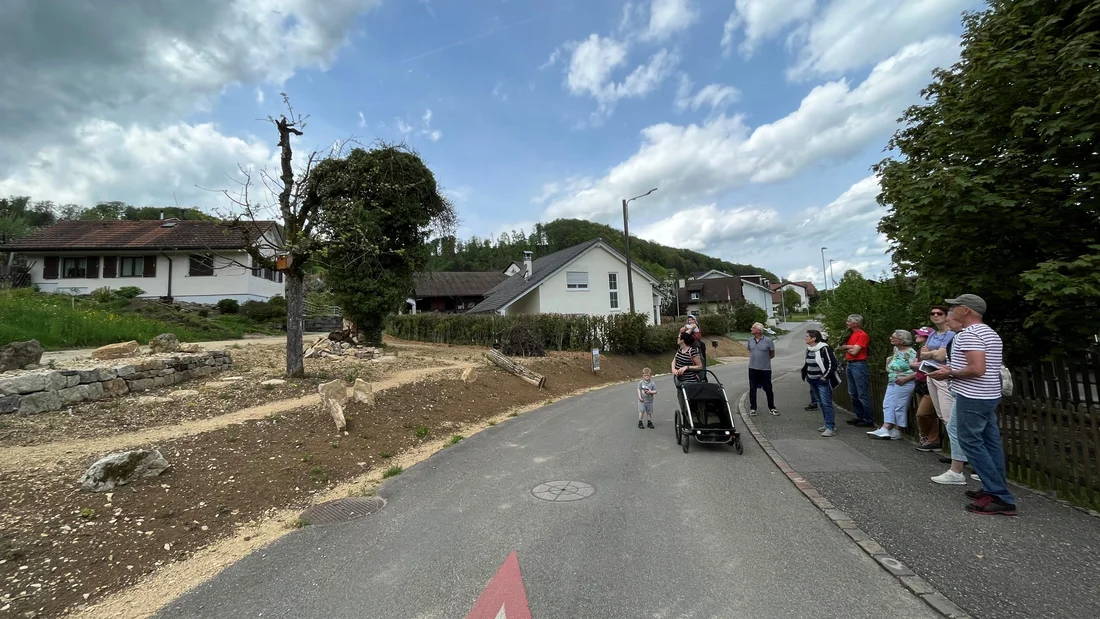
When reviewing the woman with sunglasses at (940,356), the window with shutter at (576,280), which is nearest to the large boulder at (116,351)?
the woman with sunglasses at (940,356)

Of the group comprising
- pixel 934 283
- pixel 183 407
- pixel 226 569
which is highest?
pixel 934 283

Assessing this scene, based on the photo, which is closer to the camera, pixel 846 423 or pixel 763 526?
pixel 763 526

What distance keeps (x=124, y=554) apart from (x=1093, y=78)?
9457 mm

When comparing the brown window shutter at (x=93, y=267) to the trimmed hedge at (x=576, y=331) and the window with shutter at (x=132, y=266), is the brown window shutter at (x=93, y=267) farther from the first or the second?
the trimmed hedge at (x=576, y=331)

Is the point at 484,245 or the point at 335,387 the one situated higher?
the point at 484,245

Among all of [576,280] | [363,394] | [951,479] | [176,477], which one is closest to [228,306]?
[576,280]

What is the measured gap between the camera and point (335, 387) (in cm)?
809

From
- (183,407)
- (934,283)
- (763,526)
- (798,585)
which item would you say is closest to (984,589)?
(798,585)

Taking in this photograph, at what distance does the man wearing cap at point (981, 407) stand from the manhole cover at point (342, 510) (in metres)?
5.77

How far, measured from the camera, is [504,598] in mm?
3240

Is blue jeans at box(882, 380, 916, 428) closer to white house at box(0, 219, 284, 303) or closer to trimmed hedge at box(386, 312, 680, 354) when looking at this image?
trimmed hedge at box(386, 312, 680, 354)

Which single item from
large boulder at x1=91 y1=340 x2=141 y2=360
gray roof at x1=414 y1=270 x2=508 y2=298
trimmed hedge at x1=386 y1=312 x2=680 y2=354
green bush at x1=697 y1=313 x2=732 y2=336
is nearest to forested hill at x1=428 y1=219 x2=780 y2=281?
gray roof at x1=414 y1=270 x2=508 y2=298

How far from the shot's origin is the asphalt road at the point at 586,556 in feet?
10.4

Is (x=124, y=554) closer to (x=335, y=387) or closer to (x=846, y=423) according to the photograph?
(x=335, y=387)
